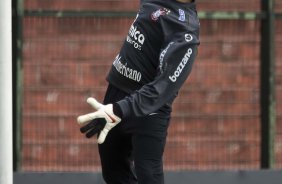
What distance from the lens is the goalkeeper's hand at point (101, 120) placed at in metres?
4.31

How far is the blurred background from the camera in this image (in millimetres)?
6586

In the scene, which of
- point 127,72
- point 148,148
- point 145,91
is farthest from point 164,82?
point 148,148

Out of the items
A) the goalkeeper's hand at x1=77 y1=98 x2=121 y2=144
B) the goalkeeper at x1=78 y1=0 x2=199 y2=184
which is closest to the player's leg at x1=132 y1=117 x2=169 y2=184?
the goalkeeper at x1=78 y1=0 x2=199 y2=184

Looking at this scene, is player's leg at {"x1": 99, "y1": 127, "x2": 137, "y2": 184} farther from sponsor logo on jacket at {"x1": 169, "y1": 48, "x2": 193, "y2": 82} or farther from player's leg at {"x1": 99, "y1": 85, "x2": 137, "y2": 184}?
sponsor logo on jacket at {"x1": 169, "y1": 48, "x2": 193, "y2": 82}

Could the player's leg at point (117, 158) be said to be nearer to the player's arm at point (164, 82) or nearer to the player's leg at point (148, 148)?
the player's leg at point (148, 148)

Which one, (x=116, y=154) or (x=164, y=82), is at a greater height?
(x=164, y=82)

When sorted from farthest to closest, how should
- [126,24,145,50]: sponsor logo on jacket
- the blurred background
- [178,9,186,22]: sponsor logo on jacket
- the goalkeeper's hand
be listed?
1. the blurred background
2. [126,24,145,50]: sponsor logo on jacket
3. [178,9,186,22]: sponsor logo on jacket
4. the goalkeeper's hand

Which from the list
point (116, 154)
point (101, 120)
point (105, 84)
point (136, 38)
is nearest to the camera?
point (101, 120)

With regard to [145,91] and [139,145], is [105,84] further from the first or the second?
[145,91]

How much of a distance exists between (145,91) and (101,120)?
0.87 ft

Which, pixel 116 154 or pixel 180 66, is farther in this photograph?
pixel 116 154

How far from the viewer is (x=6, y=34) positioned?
4.28 metres

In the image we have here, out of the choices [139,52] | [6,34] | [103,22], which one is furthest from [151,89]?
[103,22]

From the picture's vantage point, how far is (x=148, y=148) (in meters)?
4.63
